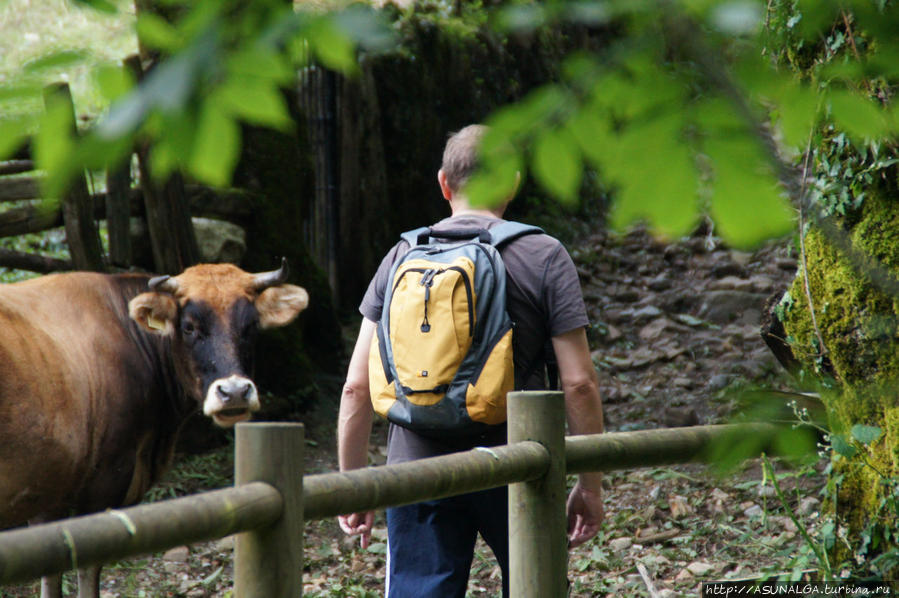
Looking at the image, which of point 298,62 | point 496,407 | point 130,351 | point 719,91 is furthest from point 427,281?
point 130,351

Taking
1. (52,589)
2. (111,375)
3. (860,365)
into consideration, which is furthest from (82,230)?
(860,365)

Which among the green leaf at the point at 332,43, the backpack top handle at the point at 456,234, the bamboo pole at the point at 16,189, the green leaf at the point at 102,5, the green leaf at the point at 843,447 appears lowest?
the green leaf at the point at 843,447

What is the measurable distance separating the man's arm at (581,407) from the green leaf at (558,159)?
150 centimetres

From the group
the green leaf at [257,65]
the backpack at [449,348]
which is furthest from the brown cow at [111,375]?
the green leaf at [257,65]

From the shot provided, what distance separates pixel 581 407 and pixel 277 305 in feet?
8.20

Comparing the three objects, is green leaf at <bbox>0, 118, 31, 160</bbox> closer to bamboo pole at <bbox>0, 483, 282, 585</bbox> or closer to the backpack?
bamboo pole at <bbox>0, 483, 282, 585</bbox>

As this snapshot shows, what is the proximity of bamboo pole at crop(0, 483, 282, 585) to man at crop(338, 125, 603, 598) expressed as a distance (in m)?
0.83

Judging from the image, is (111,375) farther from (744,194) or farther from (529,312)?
(744,194)

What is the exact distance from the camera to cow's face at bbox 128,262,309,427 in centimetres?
396

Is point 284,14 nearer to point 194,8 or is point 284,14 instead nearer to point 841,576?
point 194,8

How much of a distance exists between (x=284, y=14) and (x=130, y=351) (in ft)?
12.0

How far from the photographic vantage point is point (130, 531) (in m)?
1.33

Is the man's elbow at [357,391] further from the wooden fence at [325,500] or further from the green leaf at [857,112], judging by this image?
the green leaf at [857,112]

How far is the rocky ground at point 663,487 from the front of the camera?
158 inches
